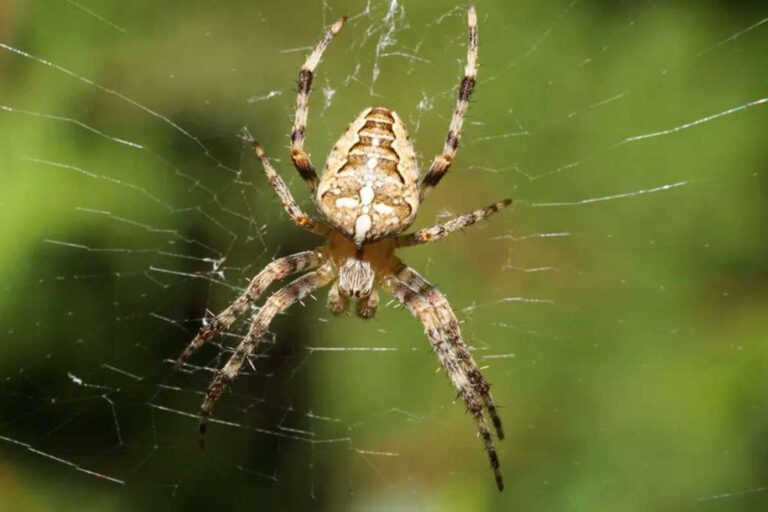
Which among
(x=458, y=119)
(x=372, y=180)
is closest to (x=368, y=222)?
(x=372, y=180)

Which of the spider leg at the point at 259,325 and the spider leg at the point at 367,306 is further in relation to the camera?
the spider leg at the point at 367,306

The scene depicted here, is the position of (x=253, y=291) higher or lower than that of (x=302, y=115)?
lower

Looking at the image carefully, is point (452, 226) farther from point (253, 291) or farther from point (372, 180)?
point (253, 291)

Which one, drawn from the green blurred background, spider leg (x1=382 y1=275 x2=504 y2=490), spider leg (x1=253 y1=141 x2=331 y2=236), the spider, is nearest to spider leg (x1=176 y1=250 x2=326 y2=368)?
the spider

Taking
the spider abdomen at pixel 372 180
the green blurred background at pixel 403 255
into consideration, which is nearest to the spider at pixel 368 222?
the spider abdomen at pixel 372 180

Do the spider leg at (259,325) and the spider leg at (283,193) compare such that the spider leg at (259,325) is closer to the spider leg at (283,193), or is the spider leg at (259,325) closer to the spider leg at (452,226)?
the spider leg at (283,193)

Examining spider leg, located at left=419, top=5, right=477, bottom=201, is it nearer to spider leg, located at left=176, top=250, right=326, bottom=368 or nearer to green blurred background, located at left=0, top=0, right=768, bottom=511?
spider leg, located at left=176, top=250, right=326, bottom=368
